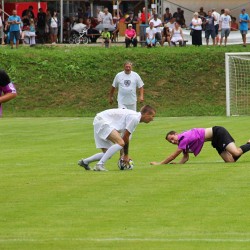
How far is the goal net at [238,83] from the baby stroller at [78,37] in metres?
13.4

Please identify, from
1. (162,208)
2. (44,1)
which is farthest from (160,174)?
(44,1)

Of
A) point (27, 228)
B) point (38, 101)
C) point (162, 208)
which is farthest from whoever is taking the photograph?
point (38, 101)

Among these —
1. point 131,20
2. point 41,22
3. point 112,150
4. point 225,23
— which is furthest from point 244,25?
point 112,150

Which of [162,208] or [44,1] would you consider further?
A: [44,1]

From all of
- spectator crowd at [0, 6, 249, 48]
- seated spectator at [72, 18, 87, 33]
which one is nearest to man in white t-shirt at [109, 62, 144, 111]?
spectator crowd at [0, 6, 249, 48]

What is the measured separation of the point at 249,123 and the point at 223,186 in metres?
16.9

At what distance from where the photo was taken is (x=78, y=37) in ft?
180

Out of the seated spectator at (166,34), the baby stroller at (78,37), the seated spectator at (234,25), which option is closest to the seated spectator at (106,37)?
the baby stroller at (78,37)

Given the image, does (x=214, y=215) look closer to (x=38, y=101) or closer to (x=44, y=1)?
(x=38, y=101)

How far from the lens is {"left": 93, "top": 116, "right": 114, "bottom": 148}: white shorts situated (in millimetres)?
18469

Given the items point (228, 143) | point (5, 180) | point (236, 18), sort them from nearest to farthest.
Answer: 1. point (5, 180)
2. point (228, 143)
3. point (236, 18)

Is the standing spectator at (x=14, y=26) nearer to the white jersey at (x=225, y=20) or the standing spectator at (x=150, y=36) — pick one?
the standing spectator at (x=150, y=36)

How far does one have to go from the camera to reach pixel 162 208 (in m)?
14.0

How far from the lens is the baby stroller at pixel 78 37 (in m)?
54.9
